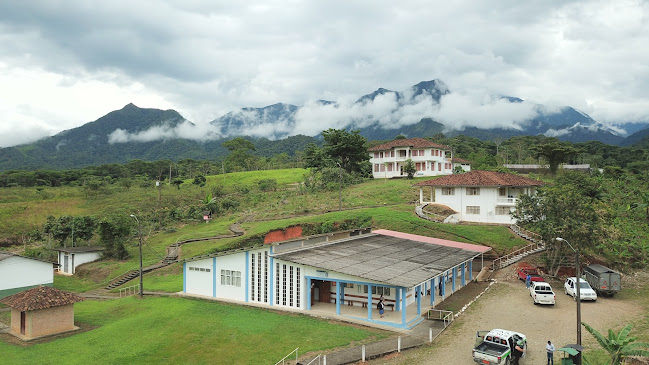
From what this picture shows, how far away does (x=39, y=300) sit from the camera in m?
25.1

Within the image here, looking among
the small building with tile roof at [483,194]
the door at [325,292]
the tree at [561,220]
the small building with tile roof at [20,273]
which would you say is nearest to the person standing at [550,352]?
the door at [325,292]

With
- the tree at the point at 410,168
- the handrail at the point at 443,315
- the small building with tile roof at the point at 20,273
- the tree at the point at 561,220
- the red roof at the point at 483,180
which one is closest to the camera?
the handrail at the point at 443,315

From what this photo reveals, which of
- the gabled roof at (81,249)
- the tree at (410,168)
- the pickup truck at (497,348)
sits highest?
the tree at (410,168)

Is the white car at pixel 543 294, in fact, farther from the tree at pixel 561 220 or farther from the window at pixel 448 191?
the window at pixel 448 191

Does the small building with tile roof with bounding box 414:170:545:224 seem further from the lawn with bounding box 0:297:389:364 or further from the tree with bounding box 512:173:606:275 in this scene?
the lawn with bounding box 0:297:389:364

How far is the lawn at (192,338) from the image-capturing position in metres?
20.5

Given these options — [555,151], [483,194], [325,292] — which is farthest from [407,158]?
[325,292]

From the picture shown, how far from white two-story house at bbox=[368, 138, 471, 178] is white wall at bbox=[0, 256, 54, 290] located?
52.4 m

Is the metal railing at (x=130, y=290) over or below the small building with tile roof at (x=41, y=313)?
below

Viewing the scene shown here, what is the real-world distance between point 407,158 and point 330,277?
50.3 meters

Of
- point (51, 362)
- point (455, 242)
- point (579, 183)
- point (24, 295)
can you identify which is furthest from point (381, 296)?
point (579, 183)

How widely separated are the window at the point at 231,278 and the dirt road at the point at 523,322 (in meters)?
13.5

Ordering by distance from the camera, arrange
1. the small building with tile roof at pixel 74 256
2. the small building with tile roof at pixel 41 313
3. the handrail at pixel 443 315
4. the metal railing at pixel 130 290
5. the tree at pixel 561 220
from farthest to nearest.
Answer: the small building with tile roof at pixel 74 256
the metal railing at pixel 130 290
the tree at pixel 561 220
the handrail at pixel 443 315
the small building with tile roof at pixel 41 313

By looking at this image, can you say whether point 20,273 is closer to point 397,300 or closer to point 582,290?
point 397,300
